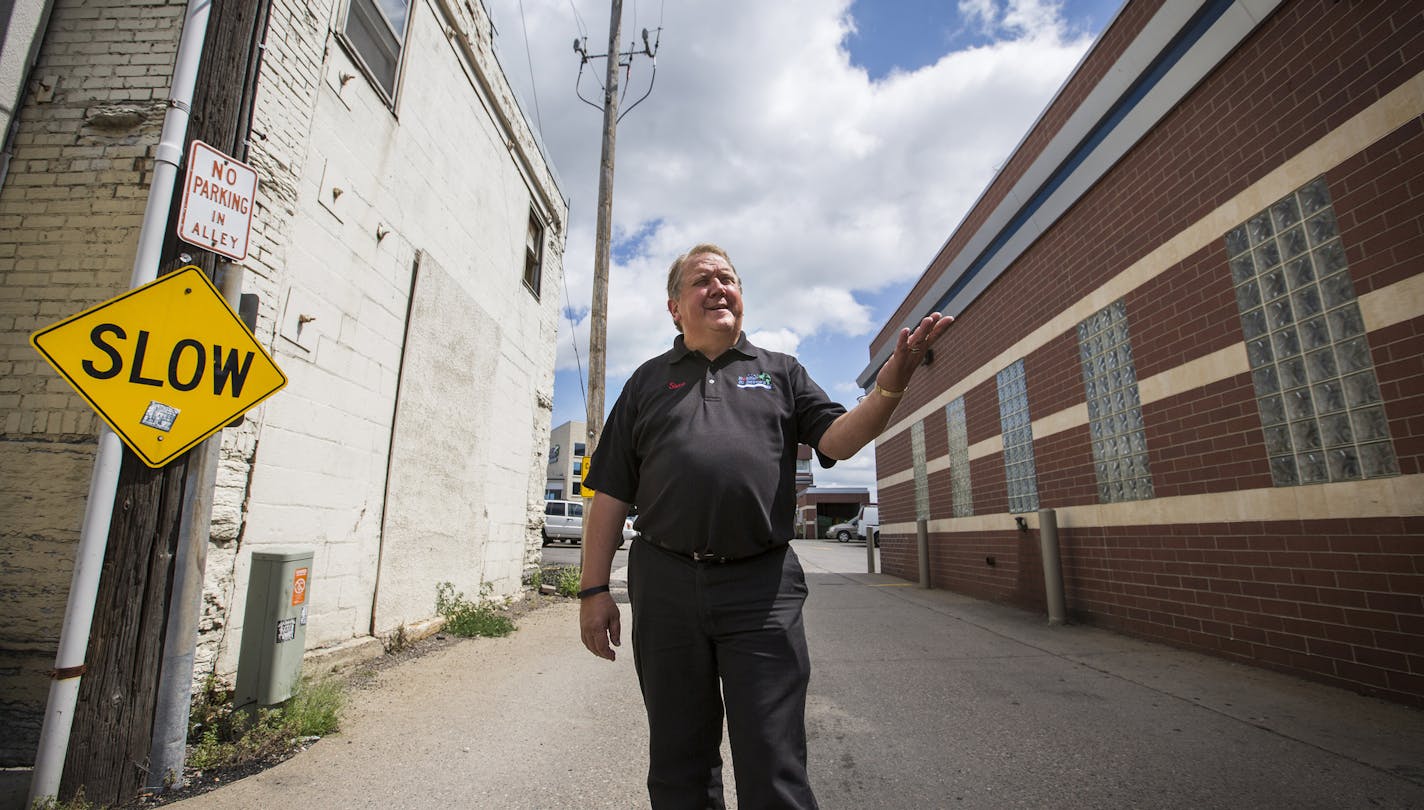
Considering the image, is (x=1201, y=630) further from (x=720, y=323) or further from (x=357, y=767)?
(x=357, y=767)

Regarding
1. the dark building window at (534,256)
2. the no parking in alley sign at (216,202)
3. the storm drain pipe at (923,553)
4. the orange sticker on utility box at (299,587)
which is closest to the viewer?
the no parking in alley sign at (216,202)

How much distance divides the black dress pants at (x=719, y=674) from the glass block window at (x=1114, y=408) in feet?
19.9

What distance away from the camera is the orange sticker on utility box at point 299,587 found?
12.8 ft

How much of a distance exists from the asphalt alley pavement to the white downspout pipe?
0.56 m

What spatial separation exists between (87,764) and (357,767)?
1048 millimetres

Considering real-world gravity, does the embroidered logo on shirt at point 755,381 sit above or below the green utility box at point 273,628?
above

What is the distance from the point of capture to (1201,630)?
5.53m

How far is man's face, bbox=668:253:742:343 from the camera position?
85.2 inches

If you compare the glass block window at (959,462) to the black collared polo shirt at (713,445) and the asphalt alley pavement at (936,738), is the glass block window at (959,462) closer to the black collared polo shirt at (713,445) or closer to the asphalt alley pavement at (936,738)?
the asphalt alley pavement at (936,738)

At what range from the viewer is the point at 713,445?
6.15ft

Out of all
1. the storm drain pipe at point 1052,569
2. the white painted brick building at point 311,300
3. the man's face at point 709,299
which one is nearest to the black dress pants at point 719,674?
Result: the man's face at point 709,299

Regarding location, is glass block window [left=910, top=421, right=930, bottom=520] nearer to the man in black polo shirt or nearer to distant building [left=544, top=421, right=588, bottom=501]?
the man in black polo shirt

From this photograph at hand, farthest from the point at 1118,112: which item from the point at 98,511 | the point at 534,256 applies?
the point at 98,511

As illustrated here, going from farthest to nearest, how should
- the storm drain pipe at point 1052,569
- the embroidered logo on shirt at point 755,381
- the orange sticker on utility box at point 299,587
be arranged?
the storm drain pipe at point 1052,569
the orange sticker on utility box at point 299,587
the embroidered logo on shirt at point 755,381
